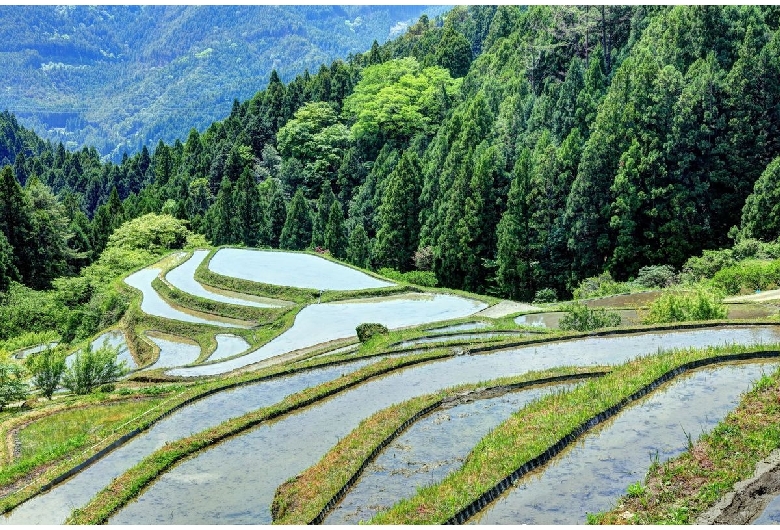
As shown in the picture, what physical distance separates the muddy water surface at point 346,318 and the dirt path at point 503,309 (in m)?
0.58

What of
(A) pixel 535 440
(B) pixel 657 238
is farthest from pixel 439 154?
(A) pixel 535 440

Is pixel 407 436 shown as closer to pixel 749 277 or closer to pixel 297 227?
pixel 749 277

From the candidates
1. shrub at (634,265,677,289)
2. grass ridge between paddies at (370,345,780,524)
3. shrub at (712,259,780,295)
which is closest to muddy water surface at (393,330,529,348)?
grass ridge between paddies at (370,345,780,524)

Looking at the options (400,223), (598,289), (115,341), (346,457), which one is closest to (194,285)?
(115,341)

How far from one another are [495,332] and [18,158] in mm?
128297

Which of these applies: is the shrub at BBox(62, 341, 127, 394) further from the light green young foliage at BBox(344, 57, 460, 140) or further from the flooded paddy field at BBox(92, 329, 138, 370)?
the light green young foliage at BBox(344, 57, 460, 140)

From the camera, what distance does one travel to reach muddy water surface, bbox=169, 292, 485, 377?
91.6ft

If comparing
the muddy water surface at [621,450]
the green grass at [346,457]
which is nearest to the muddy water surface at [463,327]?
the green grass at [346,457]

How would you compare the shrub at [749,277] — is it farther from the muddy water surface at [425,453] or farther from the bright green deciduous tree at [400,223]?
the bright green deciduous tree at [400,223]

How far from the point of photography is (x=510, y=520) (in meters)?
12.4

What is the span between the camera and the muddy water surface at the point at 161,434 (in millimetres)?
14609

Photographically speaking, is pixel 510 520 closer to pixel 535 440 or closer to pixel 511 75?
pixel 535 440

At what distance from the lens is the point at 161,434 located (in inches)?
707

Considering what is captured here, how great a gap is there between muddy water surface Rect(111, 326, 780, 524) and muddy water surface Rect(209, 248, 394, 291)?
16.1 metres
